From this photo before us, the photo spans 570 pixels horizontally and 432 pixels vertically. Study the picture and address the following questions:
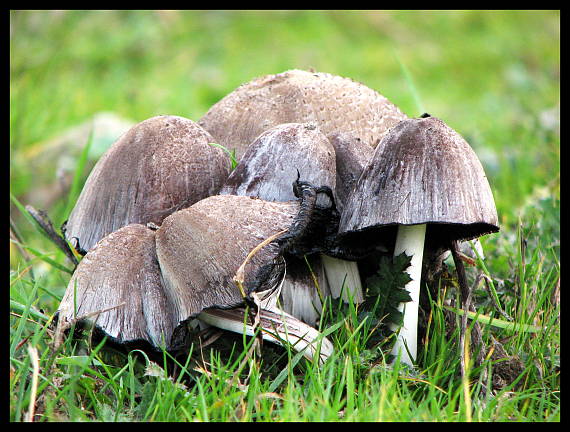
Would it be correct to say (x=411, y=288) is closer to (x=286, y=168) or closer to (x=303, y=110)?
(x=286, y=168)

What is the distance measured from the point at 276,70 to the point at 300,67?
38 centimetres

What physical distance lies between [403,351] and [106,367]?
0.81 metres

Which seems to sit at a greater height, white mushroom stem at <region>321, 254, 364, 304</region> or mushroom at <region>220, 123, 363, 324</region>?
mushroom at <region>220, 123, 363, 324</region>

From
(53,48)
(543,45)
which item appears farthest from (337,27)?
(53,48)

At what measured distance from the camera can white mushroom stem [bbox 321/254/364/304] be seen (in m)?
2.01

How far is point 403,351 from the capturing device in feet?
6.26

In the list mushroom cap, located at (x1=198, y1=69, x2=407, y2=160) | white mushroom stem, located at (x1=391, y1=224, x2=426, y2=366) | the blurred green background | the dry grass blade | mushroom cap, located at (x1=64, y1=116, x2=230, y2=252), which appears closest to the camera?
the dry grass blade

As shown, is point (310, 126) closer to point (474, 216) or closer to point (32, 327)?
point (474, 216)

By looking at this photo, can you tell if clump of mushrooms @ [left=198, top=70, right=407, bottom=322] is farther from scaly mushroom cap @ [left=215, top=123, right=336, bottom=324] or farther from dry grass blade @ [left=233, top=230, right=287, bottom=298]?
dry grass blade @ [left=233, top=230, right=287, bottom=298]

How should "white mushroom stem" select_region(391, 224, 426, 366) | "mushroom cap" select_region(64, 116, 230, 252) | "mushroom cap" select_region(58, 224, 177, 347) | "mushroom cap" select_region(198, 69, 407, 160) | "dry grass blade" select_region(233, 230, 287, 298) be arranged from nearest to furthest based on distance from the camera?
1. "dry grass blade" select_region(233, 230, 287, 298)
2. "mushroom cap" select_region(58, 224, 177, 347)
3. "white mushroom stem" select_region(391, 224, 426, 366)
4. "mushroom cap" select_region(64, 116, 230, 252)
5. "mushroom cap" select_region(198, 69, 407, 160)

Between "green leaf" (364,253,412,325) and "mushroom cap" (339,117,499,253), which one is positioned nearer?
"mushroom cap" (339,117,499,253)

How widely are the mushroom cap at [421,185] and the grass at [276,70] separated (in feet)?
1.06

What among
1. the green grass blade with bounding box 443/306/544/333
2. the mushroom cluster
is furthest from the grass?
the mushroom cluster

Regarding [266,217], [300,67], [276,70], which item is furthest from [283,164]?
[276,70]
